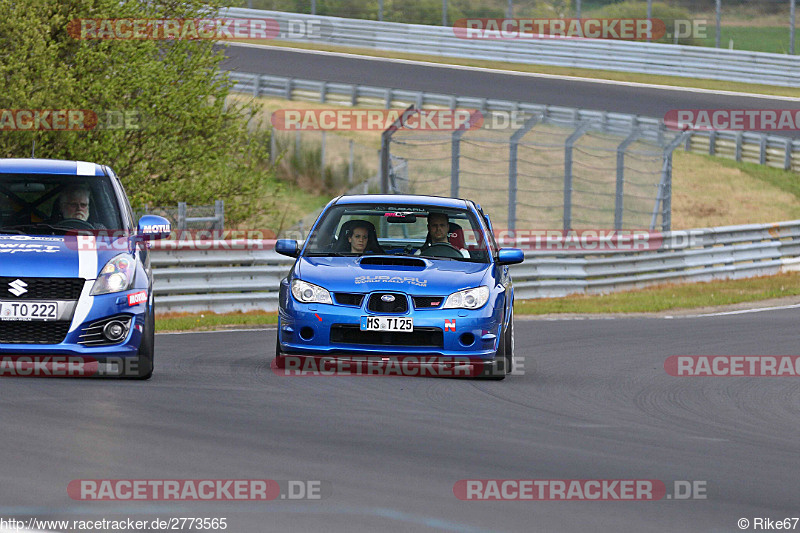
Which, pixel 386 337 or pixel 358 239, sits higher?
pixel 358 239

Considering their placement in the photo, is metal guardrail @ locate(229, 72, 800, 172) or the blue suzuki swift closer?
the blue suzuki swift

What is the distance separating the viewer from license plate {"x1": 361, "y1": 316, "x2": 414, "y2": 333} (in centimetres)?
1041

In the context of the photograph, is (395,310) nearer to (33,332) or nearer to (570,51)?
(33,332)

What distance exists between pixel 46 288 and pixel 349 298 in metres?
2.36

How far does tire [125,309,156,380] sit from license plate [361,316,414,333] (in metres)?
1.63

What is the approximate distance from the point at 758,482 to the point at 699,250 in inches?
713

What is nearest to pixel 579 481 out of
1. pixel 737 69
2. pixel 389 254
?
pixel 389 254

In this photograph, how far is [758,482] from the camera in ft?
22.4

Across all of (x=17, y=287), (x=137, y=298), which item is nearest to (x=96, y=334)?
(x=137, y=298)

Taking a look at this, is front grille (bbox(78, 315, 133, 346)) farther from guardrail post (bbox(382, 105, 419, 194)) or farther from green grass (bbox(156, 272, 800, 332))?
guardrail post (bbox(382, 105, 419, 194))

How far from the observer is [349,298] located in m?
10.6

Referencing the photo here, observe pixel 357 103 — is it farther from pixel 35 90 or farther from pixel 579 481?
pixel 579 481

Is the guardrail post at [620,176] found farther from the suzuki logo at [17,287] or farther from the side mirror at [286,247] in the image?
the suzuki logo at [17,287]

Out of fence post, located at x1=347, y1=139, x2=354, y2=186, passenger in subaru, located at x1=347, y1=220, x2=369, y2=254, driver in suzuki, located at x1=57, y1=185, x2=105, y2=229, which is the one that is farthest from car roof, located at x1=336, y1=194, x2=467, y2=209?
fence post, located at x1=347, y1=139, x2=354, y2=186
